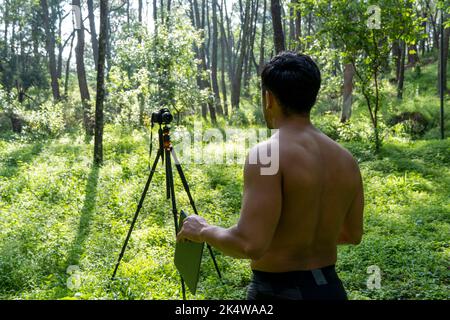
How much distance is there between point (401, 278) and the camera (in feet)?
18.5

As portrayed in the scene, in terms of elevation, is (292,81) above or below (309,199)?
above

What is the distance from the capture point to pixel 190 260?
2.58 m

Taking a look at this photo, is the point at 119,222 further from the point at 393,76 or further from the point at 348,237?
the point at 393,76

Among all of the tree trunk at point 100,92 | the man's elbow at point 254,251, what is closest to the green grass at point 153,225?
the tree trunk at point 100,92

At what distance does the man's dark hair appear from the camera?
188 centimetres

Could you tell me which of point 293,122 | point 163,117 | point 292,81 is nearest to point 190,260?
point 293,122

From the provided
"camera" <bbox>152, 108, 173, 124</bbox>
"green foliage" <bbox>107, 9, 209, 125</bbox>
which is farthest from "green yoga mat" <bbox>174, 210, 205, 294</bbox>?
"green foliage" <bbox>107, 9, 209, 125</bbox>

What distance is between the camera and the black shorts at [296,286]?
1.89m

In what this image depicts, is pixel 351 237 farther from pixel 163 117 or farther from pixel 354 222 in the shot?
pixel 163 117

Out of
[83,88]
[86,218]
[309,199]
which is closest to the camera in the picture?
[309,199]

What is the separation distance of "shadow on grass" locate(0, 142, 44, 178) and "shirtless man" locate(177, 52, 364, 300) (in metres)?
10.1

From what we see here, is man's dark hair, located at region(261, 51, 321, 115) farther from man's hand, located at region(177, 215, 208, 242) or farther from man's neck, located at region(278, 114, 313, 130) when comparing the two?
man's hand, located at region(177, 215, 208, 242)

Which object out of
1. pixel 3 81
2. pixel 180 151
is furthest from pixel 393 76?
pixel 3 81

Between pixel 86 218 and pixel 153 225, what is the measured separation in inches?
48.1
